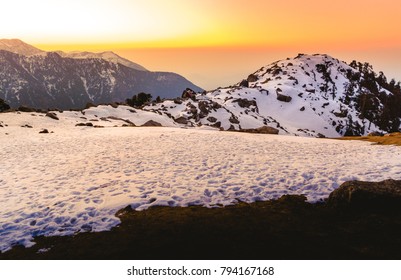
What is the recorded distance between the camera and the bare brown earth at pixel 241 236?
8.69 m

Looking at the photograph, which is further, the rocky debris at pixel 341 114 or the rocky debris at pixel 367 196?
the rocky debris at pixel 341 114

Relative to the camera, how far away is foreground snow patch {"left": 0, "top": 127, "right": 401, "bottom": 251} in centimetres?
1183

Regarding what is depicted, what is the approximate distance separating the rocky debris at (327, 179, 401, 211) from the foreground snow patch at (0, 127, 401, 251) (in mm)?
1294

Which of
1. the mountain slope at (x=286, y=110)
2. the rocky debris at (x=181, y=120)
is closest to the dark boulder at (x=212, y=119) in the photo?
the mountain slope at (x=286, y=110)

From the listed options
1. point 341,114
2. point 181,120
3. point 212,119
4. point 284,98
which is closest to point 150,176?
point 181,120

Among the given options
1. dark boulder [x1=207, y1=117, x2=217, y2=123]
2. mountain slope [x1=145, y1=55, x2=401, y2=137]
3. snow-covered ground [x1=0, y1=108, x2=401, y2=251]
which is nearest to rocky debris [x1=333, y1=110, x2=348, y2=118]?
mountain slope [x1=145, y1=55, x2=401, y2=137]

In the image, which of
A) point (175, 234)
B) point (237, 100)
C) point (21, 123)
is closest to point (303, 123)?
point (237, 100)

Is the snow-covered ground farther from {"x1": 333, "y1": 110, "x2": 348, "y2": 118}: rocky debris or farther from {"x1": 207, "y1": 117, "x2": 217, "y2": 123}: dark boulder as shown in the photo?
{"x1": 333, "y1": 110, "x2": 348, "y2": 118}: rocky debris

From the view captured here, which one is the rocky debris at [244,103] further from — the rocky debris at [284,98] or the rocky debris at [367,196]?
the rocky debris at [367,196]

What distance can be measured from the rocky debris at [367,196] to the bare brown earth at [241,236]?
4.5 inches

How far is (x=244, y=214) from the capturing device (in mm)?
11344

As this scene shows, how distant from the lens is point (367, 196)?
11.4 meters

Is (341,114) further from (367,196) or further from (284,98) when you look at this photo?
(367,196)
